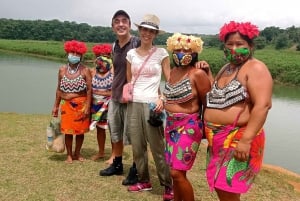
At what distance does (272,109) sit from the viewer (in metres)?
14.3

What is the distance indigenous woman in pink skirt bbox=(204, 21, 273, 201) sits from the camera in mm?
2516

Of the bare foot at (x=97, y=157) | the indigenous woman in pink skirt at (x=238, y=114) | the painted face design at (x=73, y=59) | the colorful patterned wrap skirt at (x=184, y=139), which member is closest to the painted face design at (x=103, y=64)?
the painted face design at (x=73, y=59)

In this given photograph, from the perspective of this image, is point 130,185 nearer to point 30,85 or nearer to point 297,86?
point 30,85

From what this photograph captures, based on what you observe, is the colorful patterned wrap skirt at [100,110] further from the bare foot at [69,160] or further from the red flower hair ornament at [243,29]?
the red flower hair ornament at [243,29]

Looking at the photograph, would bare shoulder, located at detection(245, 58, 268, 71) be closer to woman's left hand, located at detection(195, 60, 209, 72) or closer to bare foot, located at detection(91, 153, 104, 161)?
woman's left hand, located at detection(195, 60, 209, 72)

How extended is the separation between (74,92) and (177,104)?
193 centimetres

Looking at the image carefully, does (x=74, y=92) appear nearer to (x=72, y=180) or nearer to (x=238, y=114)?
(x=72, y=180)

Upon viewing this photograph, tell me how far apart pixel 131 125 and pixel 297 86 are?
→ 20.4 metres

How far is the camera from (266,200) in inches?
166

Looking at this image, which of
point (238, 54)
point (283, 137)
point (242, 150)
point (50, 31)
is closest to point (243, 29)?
point (238, 54)

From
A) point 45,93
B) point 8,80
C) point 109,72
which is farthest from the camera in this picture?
point 8,80

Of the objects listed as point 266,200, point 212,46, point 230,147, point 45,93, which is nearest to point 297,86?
point 45,93

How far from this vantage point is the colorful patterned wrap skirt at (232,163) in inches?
103

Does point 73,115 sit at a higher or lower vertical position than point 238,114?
lower
